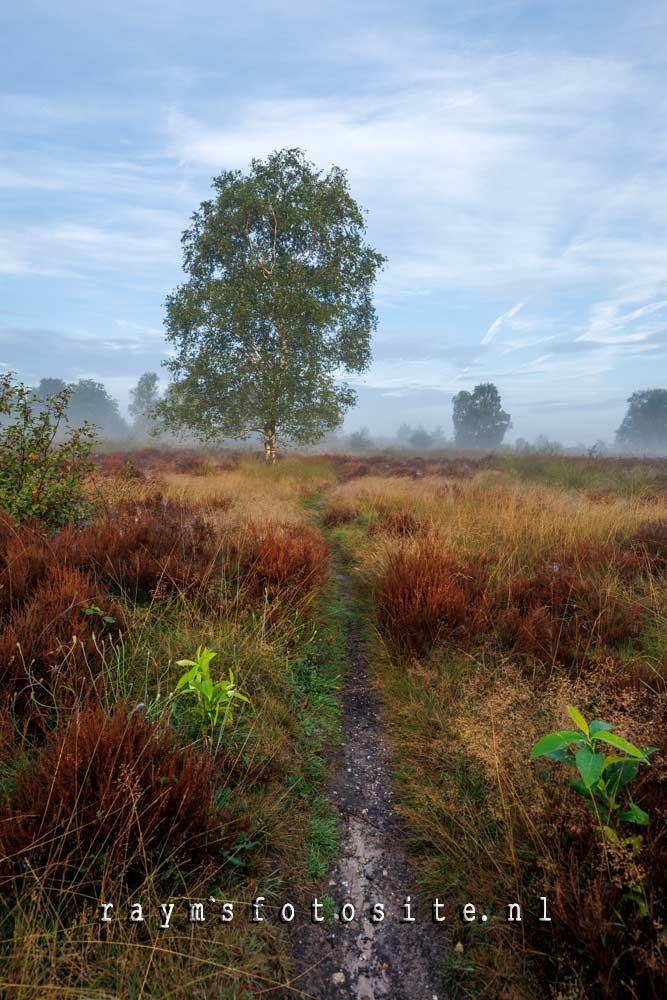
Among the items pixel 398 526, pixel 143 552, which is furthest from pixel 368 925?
pixel 398 526

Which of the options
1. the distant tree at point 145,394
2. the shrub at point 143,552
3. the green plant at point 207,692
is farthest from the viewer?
the distant tree at point 145,394

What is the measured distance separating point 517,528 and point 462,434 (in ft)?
304

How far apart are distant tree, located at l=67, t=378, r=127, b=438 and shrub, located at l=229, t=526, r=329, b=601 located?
3552 inches

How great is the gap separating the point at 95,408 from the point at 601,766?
109592 mm

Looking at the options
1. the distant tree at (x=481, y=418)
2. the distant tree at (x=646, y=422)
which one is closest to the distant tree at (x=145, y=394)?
the distant tree at (x=481, y=418)

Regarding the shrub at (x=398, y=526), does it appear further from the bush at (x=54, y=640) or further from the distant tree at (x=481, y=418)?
the distant tree at (x=481, y=418)

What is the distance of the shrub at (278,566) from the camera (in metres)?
4.27

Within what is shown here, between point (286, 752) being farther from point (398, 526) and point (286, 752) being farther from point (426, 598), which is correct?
point (398, 526)

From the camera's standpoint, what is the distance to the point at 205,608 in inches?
153

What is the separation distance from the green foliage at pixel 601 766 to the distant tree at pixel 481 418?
9367cm

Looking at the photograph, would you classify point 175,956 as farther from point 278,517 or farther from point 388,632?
point 278,517

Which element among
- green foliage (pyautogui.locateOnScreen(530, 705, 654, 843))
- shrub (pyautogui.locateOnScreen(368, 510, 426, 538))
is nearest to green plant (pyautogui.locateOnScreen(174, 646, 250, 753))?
green foliage (pyautogui.locateOnScreen(530, 705, 654, 843))

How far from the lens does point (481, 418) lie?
295ft

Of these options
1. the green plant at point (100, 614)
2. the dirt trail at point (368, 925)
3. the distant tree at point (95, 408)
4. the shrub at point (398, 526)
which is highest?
the distant tree at point (95, 408)
